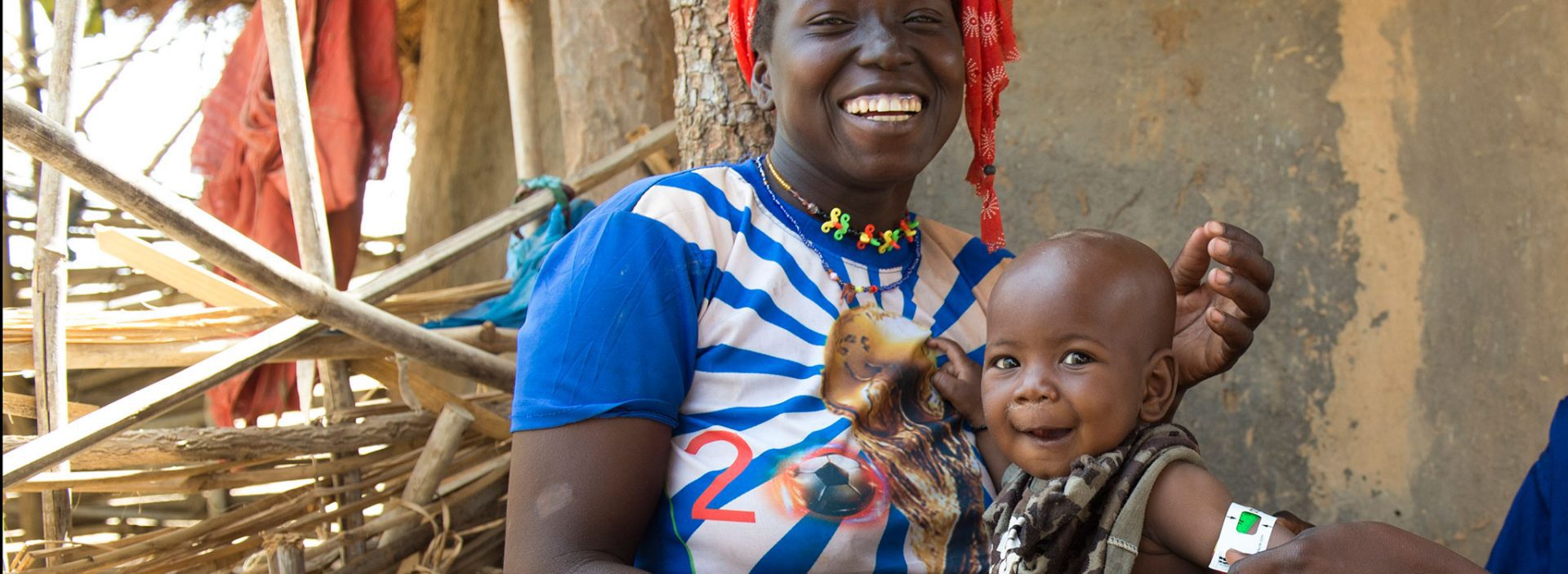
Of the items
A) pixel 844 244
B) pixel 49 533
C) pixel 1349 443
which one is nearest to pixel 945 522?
pixel 844 244

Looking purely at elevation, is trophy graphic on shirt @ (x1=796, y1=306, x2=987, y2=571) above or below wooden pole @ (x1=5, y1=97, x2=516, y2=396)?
below

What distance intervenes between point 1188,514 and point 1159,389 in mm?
233

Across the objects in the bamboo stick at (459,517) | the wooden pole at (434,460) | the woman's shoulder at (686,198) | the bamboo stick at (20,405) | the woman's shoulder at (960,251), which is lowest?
the bamboo stick at (459,517)

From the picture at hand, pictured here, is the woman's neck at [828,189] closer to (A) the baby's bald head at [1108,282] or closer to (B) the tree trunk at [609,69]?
(A) the baby's bald head at [1108,282]

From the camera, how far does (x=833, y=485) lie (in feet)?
6.32

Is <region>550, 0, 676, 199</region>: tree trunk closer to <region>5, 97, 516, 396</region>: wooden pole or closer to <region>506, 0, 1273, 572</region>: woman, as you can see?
<region>5, 97, 516, 396</region>: wooden pole

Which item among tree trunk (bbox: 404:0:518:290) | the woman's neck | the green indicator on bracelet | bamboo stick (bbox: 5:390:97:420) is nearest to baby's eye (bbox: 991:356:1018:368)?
the green indicator on bracelet

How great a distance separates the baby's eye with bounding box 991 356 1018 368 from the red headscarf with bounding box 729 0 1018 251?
677mm

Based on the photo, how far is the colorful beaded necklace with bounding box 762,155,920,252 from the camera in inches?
88.7

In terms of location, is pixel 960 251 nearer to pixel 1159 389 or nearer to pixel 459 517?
pixel 1159 389

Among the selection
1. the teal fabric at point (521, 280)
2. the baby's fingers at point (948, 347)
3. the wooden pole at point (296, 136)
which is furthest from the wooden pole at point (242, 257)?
the baby's fingers at point (948, 347)

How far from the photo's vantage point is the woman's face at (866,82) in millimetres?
2141

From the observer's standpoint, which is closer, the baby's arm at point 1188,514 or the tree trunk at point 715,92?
the baby's arm at point 1188,514

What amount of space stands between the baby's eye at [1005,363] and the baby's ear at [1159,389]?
188 millimetres
